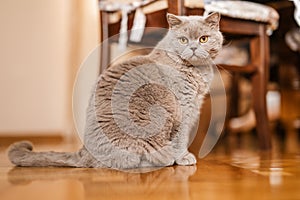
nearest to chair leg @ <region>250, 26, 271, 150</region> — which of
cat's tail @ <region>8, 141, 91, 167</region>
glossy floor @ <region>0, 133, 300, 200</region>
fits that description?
glossy floor @ <region>0, 133, 300, 200</region>

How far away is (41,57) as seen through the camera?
98.0 inches

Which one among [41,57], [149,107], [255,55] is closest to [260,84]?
[255,55]

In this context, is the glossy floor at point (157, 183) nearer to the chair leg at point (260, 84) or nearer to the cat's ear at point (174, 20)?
the cat's ear at point (174, 20)

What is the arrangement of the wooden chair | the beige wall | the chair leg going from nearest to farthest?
the wooden chair
the chair leg
the beige wall

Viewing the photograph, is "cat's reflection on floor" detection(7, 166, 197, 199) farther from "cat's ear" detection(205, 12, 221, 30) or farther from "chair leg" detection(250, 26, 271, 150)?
"chair leg" detection(250, 26, 271, 150)

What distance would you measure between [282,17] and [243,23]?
0.82m

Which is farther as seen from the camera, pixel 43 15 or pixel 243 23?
pixel 43 15

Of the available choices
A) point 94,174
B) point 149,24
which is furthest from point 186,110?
point 149,24

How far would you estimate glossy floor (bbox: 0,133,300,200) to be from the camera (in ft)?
2.32

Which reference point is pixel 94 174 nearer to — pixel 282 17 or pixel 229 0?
pixel 229 0

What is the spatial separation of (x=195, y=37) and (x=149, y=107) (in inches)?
8.9

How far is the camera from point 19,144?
109 cm

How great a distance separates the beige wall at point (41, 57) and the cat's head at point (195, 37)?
1302 millimetres

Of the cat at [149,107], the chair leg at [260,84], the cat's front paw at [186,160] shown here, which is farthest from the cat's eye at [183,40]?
the chair leg at [260,84]
